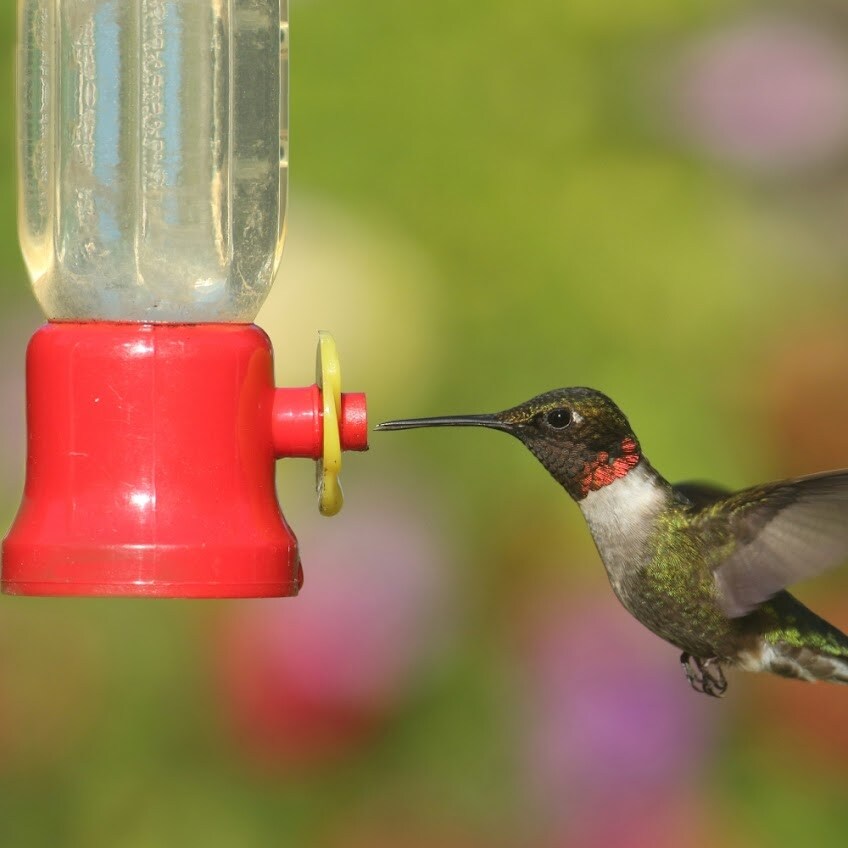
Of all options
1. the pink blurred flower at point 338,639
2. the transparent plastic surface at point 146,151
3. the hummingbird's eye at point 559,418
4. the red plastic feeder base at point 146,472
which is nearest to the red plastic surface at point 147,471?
the red plastic feeder base at point 146,472

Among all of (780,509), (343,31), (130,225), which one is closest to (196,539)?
(130,225)

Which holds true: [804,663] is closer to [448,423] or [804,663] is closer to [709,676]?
[709,676]

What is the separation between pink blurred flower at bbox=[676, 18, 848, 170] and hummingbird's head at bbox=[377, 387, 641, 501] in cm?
254

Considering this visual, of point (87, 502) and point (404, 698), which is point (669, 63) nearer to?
point (404, 698)

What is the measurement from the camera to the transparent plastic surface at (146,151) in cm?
323

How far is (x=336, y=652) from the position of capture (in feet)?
14.9

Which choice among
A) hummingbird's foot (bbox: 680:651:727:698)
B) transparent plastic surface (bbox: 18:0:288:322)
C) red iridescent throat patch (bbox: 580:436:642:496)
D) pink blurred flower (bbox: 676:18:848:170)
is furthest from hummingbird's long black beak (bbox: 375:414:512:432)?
pink blurred flower (bbox: 676:18:848:170)

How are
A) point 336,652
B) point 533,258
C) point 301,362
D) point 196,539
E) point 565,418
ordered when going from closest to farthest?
point 196,539, point 565,418, point 336,652, point 301,362, point 533,258

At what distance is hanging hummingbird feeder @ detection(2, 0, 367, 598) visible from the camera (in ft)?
9.24

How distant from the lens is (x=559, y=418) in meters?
3.25

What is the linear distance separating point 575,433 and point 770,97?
267 cm

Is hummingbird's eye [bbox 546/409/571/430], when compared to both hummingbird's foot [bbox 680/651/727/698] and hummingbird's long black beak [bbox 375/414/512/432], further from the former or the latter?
hummingbird's foot [bbox 680/651/727/698]

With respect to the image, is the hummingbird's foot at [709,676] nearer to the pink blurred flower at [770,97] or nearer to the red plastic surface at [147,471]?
the red plastic surface at [147,471]

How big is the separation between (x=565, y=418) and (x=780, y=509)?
16.8 inches
